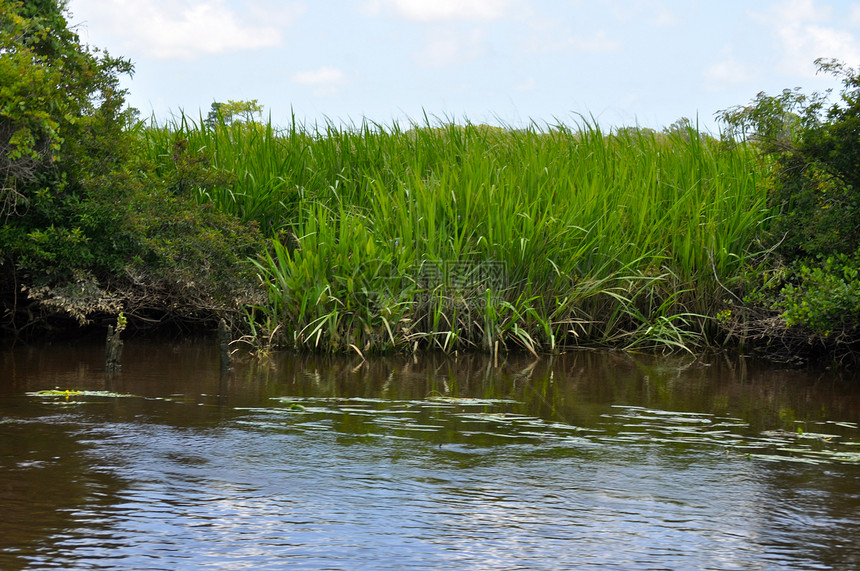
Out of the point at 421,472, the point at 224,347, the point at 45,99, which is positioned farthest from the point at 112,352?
the point at 421,472

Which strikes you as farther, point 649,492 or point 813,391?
point 813,391

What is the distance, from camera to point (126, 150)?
33.1 ft

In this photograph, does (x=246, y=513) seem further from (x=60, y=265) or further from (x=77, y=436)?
(x=60, y=265)

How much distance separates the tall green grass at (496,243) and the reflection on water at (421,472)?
141 cm

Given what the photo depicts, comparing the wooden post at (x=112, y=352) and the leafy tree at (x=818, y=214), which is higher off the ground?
the leafy tree at (x=818, y=214)

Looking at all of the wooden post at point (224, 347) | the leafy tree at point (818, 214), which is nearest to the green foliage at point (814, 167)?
the leafy tree at point (818, 214)

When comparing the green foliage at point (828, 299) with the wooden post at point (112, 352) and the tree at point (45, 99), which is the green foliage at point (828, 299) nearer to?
the wooden post at point (112, 352)

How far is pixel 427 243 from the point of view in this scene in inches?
382

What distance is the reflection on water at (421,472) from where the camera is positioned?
370cm

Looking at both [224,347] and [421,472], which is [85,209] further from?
[421,472]

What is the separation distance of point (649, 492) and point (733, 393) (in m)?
3.53

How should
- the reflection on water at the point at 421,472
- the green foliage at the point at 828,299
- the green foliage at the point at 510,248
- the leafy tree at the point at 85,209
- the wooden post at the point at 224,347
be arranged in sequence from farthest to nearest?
1. the green foliage at the point at 510,248
2. the leafy tree at the point at 85,209
3. the green foliage at the point at 828,299
4. the wooden post at the point at 224,347
5. the reflection on water at the point at 421,472

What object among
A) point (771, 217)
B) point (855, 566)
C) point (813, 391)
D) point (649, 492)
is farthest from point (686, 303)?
point (855, 566)

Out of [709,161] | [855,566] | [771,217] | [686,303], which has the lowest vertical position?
[855,566]
